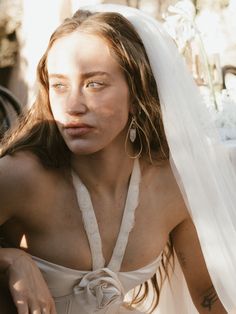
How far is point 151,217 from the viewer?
8.33 feet

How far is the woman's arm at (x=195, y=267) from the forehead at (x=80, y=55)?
0.65m

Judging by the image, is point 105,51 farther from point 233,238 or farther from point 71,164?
point 233,238

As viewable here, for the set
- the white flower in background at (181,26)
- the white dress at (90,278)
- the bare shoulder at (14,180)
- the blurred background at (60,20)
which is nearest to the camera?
the bare shoulder at (14,180)

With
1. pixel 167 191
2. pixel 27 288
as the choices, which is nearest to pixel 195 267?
pixel 167 191

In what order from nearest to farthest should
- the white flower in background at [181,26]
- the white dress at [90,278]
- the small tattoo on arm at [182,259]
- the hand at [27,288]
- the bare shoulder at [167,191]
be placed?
the hand at [27,288] → the white dress at [90,278] → the bare shoulder at [167,191] → the small tattoo on arm at [182,259] → the white flower in background at [181,26]

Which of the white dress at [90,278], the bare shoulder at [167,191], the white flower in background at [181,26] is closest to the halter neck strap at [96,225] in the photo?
the white dress at [90,278]

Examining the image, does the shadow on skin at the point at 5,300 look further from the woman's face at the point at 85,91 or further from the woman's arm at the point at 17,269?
the woman's face at the point at 85,91

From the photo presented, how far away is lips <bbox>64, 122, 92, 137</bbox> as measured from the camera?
2271mm

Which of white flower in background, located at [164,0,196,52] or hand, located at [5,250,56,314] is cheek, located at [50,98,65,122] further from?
white flower in background, located at [164,0,196,52]

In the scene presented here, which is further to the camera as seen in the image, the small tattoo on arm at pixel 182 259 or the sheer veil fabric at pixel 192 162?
the small tattoo on arm at pixel 182 259

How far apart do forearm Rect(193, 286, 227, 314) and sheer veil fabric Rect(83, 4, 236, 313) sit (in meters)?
0.17

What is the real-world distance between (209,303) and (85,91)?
0.88 metres

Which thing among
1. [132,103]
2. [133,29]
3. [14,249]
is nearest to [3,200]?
[14,249]

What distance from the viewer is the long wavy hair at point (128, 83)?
2334 mm
